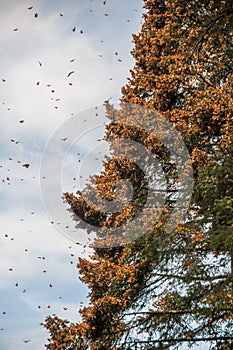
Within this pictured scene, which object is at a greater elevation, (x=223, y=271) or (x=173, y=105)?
(x=173, y=105)

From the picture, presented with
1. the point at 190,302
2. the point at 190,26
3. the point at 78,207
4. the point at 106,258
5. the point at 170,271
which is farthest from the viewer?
the point at 78,207

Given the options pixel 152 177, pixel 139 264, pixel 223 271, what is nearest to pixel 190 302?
pixel 223 271

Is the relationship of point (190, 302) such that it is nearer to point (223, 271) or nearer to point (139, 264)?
point (223, 271)

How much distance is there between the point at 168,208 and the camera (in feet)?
35.3

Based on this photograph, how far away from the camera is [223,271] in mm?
9562

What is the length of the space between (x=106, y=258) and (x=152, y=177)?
3.02m

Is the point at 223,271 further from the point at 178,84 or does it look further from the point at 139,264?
the point at 178,84

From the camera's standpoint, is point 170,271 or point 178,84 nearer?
point 170,271

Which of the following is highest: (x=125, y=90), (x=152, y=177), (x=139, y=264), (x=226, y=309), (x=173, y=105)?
(x=125, y=90)

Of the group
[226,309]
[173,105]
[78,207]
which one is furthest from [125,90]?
[226,309]

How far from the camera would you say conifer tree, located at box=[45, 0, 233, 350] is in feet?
27.2

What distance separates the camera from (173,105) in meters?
11.8

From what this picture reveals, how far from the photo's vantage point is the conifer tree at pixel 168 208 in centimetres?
828

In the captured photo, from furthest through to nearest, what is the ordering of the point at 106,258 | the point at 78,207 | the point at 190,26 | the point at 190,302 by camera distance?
the point at 78,207 < the point at 106,258 < the point at 190,302 < the point at 190,26
